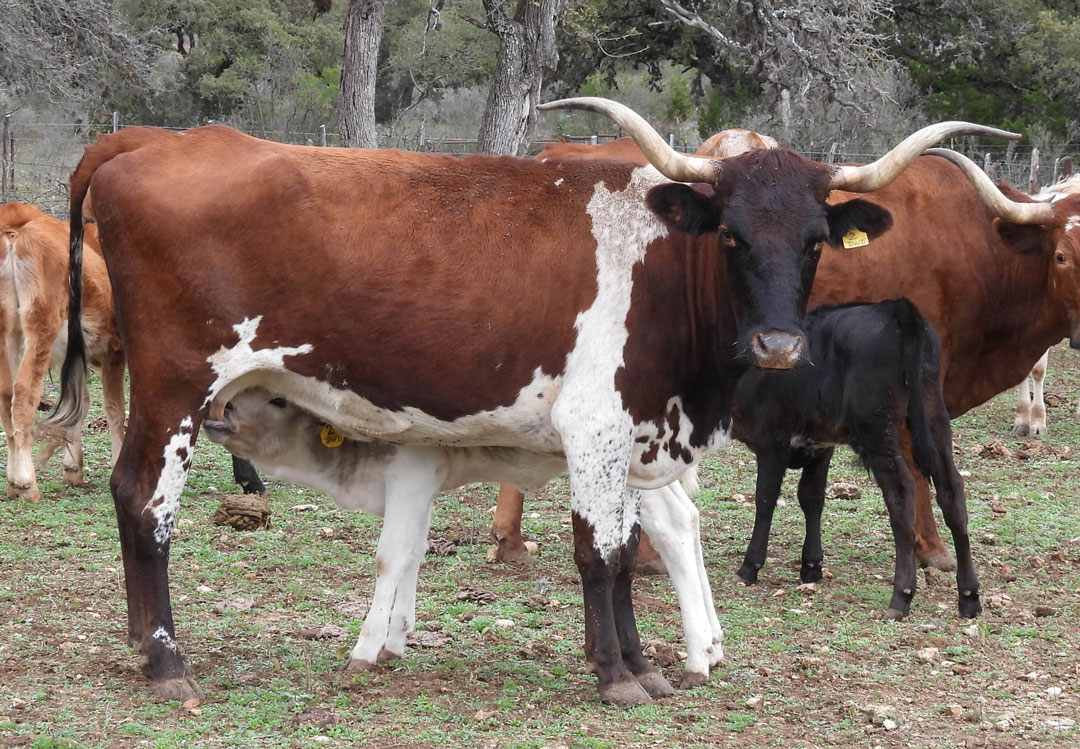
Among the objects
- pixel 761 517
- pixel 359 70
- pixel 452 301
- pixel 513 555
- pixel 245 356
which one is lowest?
pixel 513 555

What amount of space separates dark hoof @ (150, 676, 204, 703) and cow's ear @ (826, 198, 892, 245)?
3.29 m

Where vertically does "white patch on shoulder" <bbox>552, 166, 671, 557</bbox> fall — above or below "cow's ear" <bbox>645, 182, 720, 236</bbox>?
below

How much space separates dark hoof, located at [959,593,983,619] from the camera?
22.4ft

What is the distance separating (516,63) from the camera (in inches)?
527

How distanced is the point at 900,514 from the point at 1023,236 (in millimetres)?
2226

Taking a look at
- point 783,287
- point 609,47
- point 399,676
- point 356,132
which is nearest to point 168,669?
point 399,676

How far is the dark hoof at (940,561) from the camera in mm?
7812

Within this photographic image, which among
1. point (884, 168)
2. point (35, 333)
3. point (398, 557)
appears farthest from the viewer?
point (35, 333)

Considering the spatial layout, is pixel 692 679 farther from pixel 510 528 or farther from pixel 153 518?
pixel 153 518

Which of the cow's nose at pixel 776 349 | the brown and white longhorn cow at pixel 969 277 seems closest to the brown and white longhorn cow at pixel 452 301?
the cow's nose at pixel 776 349

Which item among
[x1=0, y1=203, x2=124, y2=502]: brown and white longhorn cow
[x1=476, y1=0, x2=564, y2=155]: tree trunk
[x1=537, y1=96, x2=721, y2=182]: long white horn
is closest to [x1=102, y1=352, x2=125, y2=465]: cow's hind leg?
[x1=0, y1=203, x2=124, y2=502]: brown and white longhorn cow

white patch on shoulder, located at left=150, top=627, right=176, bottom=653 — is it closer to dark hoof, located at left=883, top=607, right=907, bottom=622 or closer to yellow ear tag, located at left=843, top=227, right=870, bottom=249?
yellow ear tag, located at left=843, top=227, right=870, bottom=249

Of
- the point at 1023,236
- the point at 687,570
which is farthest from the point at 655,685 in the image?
the point at 1023,236

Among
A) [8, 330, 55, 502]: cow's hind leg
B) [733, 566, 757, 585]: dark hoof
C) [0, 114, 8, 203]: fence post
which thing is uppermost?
[0, 114, 8, 203]: fence post
